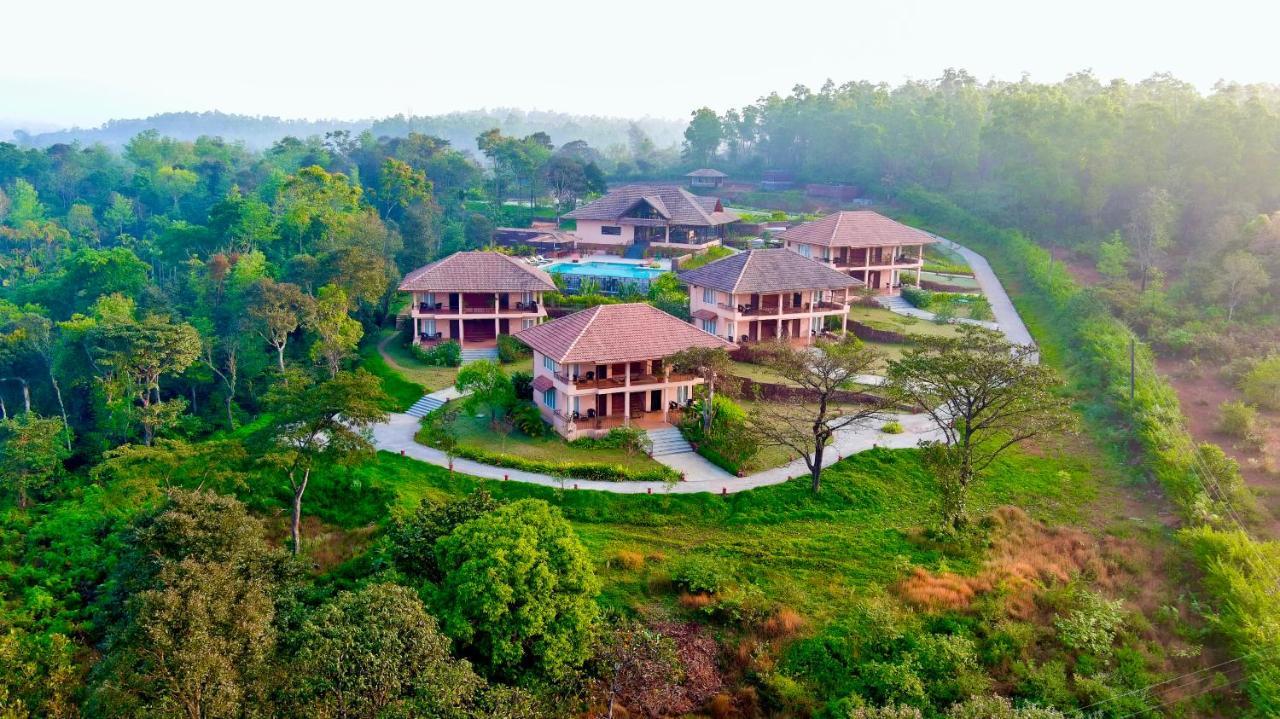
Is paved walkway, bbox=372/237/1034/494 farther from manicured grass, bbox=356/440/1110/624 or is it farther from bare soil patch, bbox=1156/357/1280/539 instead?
bare soil patch, bbox=1156/357/1280/539

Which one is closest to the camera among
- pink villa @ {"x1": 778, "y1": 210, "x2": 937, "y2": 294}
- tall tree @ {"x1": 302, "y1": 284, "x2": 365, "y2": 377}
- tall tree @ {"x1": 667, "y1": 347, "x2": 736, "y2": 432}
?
tall tree @ {"x1": 667, "y1": 347, "x2": 736, "y2": 432}

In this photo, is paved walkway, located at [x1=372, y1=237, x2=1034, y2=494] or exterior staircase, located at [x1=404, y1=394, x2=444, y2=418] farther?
exterior staircase, located at [x1=404, y1=394, x2=444, y2=418]

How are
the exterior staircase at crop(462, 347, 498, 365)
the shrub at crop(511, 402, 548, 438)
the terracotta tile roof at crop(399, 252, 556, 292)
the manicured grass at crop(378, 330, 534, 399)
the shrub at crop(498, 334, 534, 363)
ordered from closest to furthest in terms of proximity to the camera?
the shrub at crop(511, 402, 548, 438) < the manicured grass at crop(378, 330, 534, 399) < the shrub at crop(498, 334, 534, 363) < the exterior staircase at crop(462, 347, 498, 365) < the terracotta tile roof at crop(399, 252, 556, 292)

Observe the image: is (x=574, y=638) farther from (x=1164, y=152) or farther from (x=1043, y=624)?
(x=1164, y=152)

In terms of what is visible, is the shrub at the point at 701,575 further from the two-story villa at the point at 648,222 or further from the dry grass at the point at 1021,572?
the two-story villa at the point at 648,222

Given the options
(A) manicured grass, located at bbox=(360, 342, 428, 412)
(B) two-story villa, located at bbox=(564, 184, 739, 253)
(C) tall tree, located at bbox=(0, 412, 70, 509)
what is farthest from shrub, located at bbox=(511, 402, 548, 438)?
(B) two-story villa, located at bbox=(564, 184, 739, 253)

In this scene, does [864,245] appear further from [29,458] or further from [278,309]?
[29,458]

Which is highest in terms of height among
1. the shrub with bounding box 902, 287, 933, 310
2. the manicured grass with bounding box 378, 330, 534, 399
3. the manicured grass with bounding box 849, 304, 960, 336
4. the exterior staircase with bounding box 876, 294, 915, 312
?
the shrub with bounding box 902, 287, 933, 310

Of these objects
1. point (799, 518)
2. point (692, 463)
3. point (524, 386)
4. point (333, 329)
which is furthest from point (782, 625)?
point (333, 329)
